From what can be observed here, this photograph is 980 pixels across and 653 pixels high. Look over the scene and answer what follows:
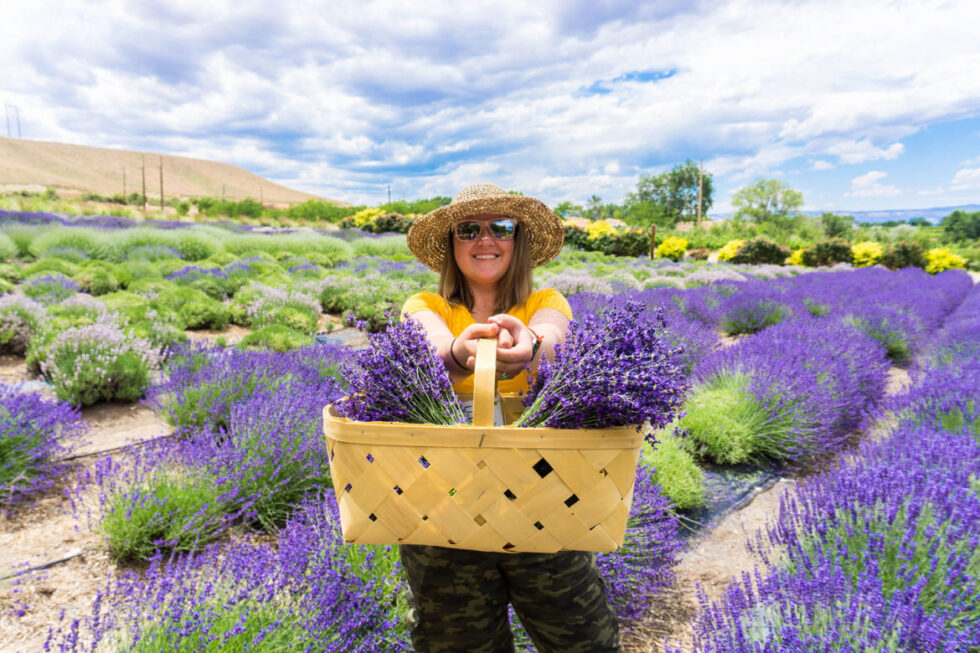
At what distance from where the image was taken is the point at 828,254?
2064 cm

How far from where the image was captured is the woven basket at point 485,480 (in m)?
0.82

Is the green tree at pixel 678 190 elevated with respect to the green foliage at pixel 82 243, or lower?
elevated

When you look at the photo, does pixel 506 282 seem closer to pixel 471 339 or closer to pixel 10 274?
pixel 471 339

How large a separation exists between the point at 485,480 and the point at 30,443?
10.9 feet

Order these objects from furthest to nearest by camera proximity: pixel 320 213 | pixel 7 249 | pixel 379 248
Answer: pixel 320 213
pixel 379 248
pixel 7 249

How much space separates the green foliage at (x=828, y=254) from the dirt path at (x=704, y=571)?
70.3ft

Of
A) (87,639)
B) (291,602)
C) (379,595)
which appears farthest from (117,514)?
(379,595)

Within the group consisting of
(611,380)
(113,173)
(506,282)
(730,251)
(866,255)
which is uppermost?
(113,173)

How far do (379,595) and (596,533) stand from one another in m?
1.12

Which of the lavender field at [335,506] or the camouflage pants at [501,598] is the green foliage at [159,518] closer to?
the lavender field at [335,506]

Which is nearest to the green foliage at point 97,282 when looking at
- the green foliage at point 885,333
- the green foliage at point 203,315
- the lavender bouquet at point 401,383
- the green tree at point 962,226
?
the green foliage at point 203,315

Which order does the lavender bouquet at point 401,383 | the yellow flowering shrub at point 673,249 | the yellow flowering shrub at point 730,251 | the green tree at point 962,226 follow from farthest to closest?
the green tree at point 962,226
the yellow flowering shrub at point 673,249
the yellow flowering shrub at point 730,251
the lavender bouquet at point 401,383

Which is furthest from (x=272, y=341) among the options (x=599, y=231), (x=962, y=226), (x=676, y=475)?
(x=962, y=226)

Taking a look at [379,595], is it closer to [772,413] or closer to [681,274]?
[772,413]
